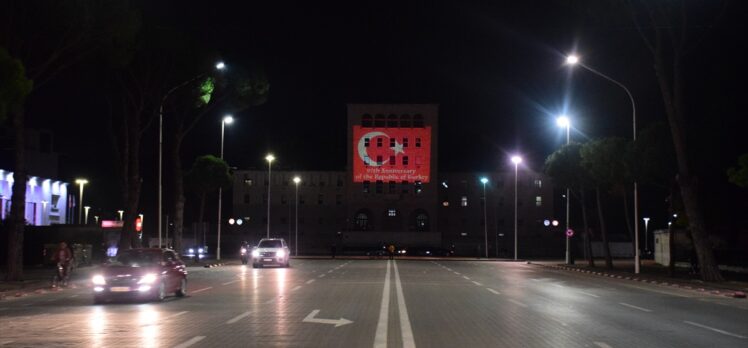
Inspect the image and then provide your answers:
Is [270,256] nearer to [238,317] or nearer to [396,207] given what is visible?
[238,317]

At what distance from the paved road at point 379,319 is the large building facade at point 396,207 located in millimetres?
75366

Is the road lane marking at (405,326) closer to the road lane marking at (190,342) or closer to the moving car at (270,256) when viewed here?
the road lane marking at (190,342)

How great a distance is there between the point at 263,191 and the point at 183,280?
289 ft

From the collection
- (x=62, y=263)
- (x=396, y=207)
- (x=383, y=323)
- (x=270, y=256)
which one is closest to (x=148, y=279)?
(x=383, y=323)

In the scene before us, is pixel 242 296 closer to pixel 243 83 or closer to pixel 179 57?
pixel 179 57

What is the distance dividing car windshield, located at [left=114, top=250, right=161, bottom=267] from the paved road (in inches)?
49.7

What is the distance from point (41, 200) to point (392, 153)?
3713 cm

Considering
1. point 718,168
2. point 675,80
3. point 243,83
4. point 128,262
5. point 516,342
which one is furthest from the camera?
point 243,83

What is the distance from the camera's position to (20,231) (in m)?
34.0

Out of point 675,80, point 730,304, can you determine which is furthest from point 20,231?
point 675,80

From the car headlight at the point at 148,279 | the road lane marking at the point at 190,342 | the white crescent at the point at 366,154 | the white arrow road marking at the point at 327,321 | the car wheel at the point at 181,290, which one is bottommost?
the road lane marking at the point at 190,342

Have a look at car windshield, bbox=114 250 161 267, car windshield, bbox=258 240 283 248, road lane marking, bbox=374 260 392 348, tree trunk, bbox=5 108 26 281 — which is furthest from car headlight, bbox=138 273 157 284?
car windshield, bbox=258 240 283 248

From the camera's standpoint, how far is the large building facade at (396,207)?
10575 cm

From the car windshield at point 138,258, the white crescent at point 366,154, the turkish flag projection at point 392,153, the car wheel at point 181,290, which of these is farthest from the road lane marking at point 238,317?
the white crescent at point 366,154
